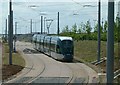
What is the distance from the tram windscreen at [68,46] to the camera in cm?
3650

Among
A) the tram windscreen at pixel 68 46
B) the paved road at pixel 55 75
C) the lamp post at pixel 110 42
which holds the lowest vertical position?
the paved road at pixel 55 75

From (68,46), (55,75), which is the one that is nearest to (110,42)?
(55,75)

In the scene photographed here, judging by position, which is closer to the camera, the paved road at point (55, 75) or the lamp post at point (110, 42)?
the lamp post at point (110, 42)

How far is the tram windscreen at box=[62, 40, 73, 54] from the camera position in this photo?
36.5 m

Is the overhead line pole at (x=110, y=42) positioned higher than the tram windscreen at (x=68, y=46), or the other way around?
the overhead line pole at (x=110, y=42)

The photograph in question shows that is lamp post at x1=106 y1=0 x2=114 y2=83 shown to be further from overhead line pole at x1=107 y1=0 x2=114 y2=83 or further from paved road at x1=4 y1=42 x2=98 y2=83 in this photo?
paved road at x1=4 y1=42 x2=98 y2=83

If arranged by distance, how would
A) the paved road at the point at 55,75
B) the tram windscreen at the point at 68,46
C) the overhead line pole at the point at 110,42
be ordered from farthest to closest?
A: the tram windscreen at the point at 68,46
the paved road at the point at 55,75
the overhead line pole at the point at 110,42

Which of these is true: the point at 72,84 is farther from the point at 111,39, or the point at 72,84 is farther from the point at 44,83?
the point at 111,39

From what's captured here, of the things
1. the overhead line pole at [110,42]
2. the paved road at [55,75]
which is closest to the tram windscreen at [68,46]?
the paved road at [55,75]

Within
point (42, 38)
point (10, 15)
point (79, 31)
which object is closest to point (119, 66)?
point (10, 15)

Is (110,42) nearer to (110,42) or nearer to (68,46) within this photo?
(110,42)

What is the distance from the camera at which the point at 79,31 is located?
91000 millimetres

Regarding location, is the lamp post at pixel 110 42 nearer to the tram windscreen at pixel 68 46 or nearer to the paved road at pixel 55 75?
the paved road at pixel 55 75

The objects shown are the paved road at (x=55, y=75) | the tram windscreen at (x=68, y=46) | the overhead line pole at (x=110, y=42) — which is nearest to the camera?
the overhead line pole at (x=110, y=42)
